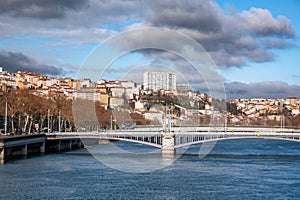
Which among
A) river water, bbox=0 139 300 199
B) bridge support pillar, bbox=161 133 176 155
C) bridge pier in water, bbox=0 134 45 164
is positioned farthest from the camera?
bridge support pillar, bbox=161 133 176 155

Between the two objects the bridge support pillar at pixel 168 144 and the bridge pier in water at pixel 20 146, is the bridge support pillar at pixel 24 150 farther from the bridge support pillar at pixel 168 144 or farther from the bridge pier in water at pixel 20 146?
the bridge support pillar at pixel 168 144

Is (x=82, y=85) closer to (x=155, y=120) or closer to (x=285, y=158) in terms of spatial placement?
(x=155, y=120)

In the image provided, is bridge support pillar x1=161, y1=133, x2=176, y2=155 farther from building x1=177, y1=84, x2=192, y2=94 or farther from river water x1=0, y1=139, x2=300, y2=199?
building x1=177, y1=84, x2=192, y2=94

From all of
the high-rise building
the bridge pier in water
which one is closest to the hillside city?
the high-rise building

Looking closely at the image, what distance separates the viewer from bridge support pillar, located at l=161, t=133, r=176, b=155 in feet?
129

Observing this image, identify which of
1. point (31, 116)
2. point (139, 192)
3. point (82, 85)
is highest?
point (82, 85)

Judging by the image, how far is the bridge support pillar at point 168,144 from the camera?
39188mm

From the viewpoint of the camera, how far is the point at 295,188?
2328cm

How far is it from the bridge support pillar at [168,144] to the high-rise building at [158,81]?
4035 centimetres

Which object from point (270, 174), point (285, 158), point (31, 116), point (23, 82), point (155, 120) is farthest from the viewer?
point (23, 82)

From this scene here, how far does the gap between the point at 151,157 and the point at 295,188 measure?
14.8 meters

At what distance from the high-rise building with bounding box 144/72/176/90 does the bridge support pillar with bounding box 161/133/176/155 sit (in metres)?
40.3

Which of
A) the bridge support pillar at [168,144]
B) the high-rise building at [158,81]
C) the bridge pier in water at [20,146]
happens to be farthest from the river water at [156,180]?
the high-rise building at [158,81]

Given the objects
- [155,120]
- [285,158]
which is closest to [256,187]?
[285,158]
